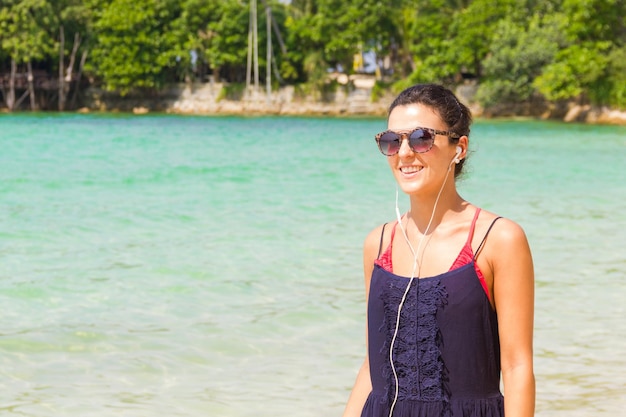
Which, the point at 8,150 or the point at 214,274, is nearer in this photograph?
the point at 214,274

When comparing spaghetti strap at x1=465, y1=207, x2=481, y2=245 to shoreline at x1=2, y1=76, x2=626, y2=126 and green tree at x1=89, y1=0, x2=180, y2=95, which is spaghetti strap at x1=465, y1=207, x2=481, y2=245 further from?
green tree at x1=89, y1=0, x2=180, y2=95

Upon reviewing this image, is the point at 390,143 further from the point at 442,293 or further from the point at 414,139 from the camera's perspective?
the point at 442,293

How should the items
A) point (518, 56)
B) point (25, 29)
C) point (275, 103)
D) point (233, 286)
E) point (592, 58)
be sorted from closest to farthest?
point (233, 286)
point (592, 58)
point (518, 56)
point (25, 29)
point (275, 103)

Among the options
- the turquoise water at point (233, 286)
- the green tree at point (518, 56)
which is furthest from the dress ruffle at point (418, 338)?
the green tree at point (518, 56)

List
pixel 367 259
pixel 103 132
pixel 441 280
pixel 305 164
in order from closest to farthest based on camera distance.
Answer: pixel 441 280 → pixel 367 259 → pixel 305 164 → pixel 103 132

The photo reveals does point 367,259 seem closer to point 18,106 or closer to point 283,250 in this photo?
point 283,250

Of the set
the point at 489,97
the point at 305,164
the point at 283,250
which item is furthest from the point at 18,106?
the point at 283,250

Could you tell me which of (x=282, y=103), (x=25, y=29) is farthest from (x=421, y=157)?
(x=25, y=29)

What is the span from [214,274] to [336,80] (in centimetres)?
4882

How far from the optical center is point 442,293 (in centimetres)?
214

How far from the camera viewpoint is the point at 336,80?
5684 centimetres

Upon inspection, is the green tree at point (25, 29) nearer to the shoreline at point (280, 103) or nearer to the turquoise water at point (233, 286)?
the shoreline at point (280, 103)

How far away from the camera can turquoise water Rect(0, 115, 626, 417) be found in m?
5.36

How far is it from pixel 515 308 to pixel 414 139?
0.42 m
